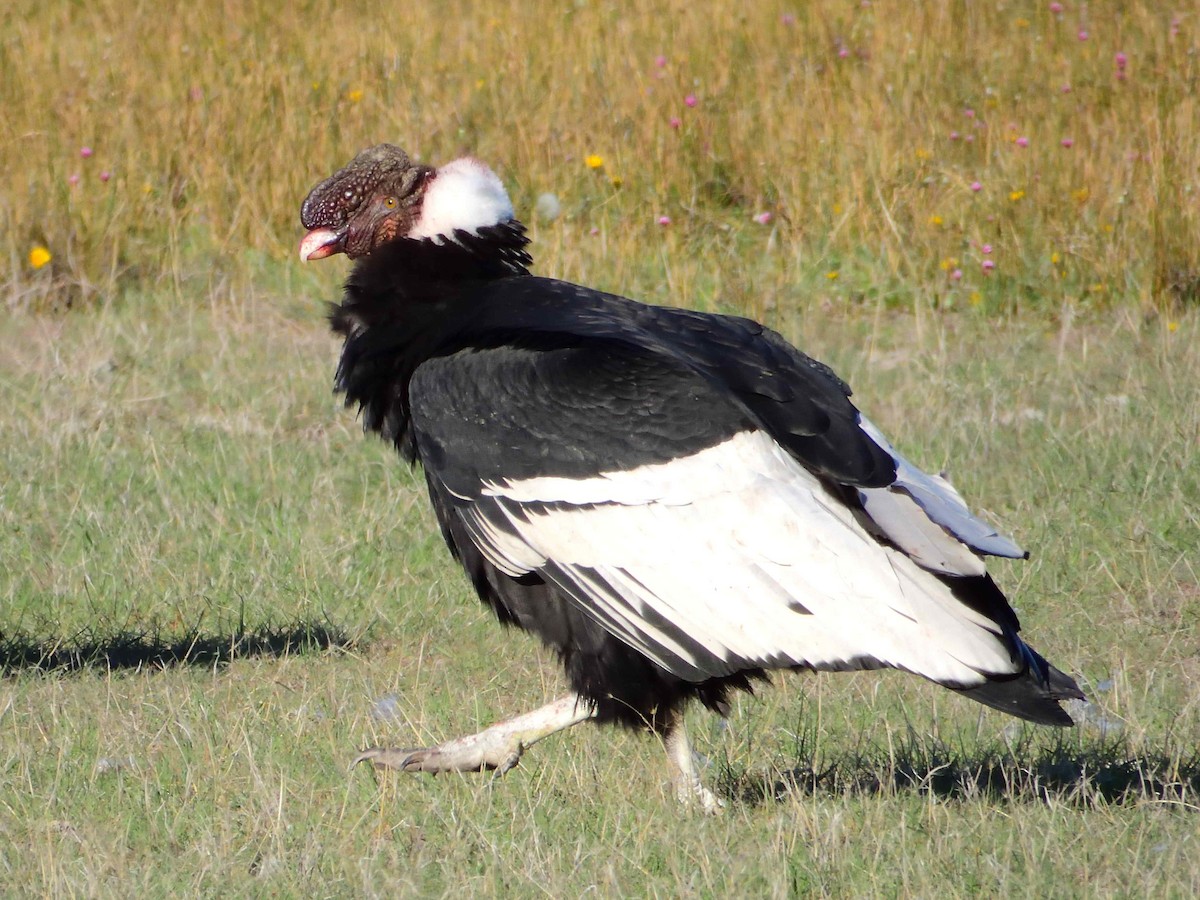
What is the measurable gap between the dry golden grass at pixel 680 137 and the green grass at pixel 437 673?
0.60m

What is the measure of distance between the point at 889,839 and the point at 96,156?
21.2ft

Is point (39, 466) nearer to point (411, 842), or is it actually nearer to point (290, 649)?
point (290, 649)

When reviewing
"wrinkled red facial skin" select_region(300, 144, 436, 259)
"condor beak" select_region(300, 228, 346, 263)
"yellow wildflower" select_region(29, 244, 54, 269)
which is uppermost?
"wrinkled red facial skin" select_region(300, 144, 436, 259)

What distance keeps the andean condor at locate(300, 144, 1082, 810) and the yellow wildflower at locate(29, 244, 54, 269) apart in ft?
14.3

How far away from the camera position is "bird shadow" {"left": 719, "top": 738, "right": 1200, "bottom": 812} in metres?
3.43

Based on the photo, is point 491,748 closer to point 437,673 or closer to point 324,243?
point 437,673

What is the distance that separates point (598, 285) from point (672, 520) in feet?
15.2

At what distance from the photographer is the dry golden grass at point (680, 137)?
7.79 m

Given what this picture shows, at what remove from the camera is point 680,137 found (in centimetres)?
857

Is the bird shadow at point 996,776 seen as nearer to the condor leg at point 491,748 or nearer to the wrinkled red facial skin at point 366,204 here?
the condor leg at point 491,748

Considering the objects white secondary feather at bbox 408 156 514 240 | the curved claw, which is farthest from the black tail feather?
white secondary feather at bbox 408 156 514 240

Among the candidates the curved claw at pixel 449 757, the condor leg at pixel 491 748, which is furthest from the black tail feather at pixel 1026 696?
the curved claw at pixel 449 757

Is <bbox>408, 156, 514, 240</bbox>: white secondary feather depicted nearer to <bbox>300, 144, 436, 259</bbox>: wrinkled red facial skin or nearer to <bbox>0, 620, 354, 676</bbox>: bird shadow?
<bbox>300, 144, 436, 259</bbox>: wrinkled red facial skin

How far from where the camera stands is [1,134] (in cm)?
834
